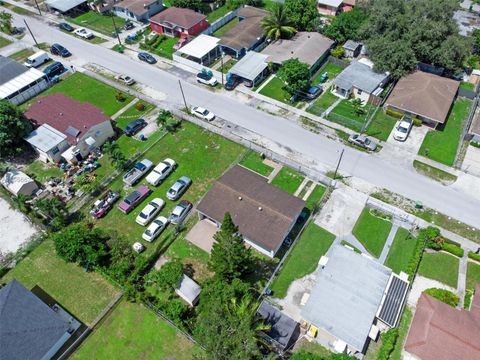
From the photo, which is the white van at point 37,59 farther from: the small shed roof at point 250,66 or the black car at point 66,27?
the small shed roof at point 250,66

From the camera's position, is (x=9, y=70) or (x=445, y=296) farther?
(x=9, y=70)

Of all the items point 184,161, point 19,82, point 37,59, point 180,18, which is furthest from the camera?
point 180,18

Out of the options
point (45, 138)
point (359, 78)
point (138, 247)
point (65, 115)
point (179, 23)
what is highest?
point (359, 78)

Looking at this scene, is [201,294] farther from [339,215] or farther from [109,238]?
[339,215]

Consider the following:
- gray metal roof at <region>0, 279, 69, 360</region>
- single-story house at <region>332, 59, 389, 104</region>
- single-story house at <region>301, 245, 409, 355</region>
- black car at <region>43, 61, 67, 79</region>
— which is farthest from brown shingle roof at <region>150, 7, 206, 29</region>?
gray metal roof at <region>0, 279, 69, 360</region>

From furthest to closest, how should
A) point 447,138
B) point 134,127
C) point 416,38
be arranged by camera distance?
point 416,38
point 134,127
point 447,138

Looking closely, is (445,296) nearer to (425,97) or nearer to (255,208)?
(255,208)

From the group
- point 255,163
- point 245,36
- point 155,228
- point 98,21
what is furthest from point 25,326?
point 98,21

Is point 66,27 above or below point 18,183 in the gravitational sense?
above

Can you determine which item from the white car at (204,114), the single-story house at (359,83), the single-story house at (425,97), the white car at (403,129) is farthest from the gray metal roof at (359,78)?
the white car at (204,114)
